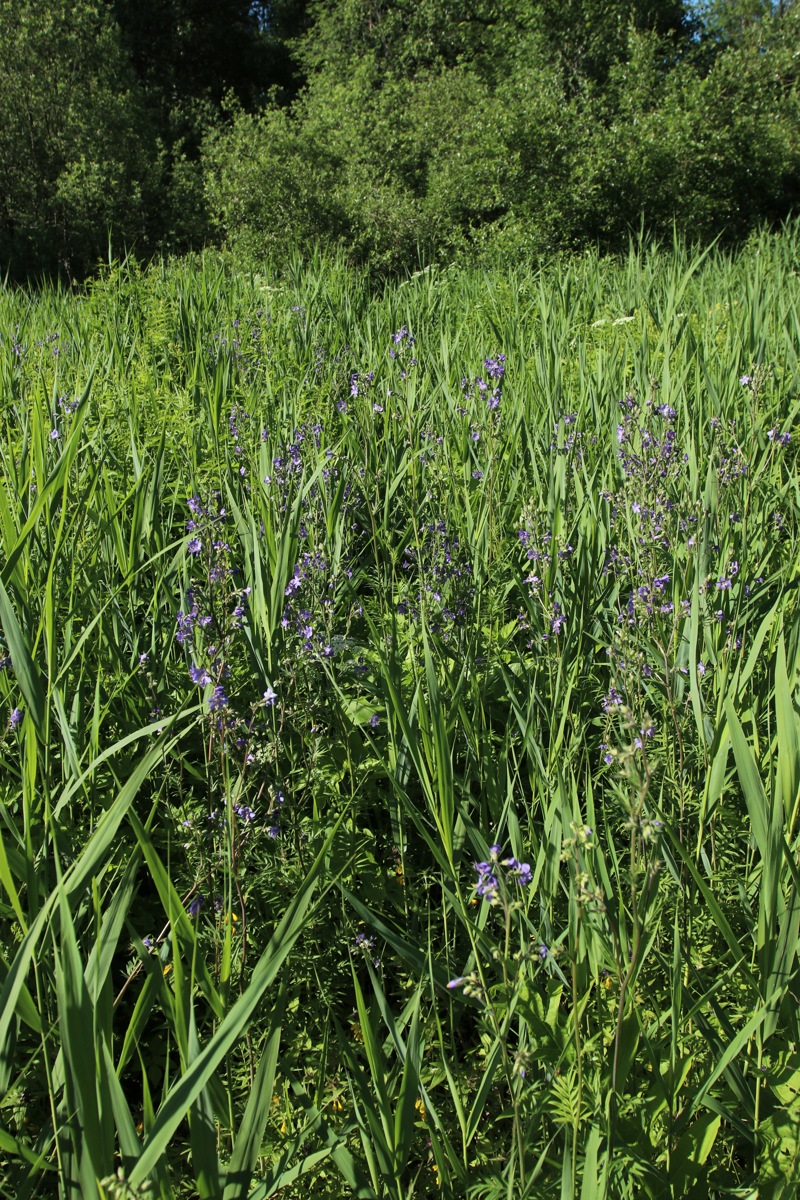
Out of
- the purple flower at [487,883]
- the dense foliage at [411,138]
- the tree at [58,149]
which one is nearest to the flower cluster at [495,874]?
the purple flower at [487,883]

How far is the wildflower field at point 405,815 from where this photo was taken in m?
0.99

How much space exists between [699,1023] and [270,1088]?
0.55 m

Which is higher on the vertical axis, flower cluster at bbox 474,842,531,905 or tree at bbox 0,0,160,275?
tree at bbox 0,0,160,275

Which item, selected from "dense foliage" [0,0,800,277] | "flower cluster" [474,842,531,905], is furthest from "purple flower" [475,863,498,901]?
"dense foliage" [0,0,800,277]

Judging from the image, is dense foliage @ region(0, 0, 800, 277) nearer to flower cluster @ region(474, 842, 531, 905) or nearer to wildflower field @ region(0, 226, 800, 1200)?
wildflower field @ region(0, 226, 800, 1200)

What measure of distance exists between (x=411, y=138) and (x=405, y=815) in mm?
14998

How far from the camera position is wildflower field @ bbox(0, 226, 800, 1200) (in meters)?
0.99

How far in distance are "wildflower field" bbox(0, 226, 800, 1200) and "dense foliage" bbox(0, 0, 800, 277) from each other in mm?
5137

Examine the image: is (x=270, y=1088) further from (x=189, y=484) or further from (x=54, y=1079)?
(x=189, y=484)

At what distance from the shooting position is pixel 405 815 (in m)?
1.67

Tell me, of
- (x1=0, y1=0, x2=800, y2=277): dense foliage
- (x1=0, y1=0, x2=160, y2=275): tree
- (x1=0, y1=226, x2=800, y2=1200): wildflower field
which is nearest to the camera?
(x1=0, y1=226, x2=800, y2=1200): wildflower field

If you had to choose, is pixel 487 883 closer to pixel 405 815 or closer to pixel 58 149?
pixel 405 815

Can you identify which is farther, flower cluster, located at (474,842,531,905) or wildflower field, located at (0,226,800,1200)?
wildflower field, located at (0,226,800,1200)

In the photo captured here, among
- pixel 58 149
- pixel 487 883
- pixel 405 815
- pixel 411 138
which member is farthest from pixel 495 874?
pixel 58 149
